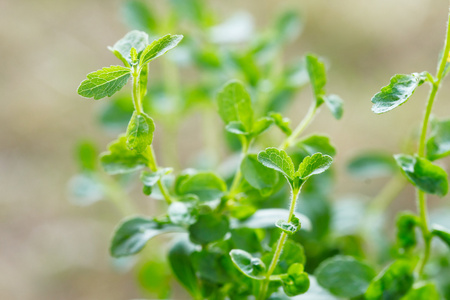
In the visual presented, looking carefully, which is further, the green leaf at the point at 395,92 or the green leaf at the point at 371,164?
the green leaf at the point at 371,164

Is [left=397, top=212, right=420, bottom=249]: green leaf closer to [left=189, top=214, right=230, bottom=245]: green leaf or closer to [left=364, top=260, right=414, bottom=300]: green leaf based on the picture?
[left=364, top=260, right=414, bottom=300]: green leaf

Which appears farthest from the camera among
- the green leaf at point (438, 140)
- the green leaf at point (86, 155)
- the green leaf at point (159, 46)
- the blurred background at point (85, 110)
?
the blurred background at point (85, 110)

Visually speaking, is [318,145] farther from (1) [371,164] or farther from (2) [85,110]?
(2) [85,110]

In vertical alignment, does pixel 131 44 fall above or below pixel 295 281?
above

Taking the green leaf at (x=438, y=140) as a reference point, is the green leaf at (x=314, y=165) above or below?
below

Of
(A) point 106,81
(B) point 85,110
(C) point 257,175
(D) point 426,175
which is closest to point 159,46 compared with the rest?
(A) point 106,81

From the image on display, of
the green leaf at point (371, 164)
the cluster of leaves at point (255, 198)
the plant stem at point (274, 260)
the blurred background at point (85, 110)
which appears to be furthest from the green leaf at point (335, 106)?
the blurred background at point (85, 110)

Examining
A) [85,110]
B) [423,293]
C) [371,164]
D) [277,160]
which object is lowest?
[423,293]

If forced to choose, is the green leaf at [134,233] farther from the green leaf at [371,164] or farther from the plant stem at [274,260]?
the green leaf at [371,164]
